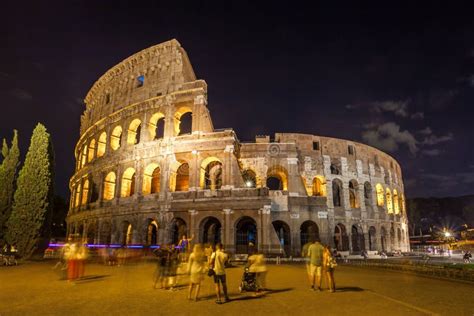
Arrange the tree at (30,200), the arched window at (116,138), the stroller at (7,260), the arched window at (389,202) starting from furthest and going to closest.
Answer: the arched window at (389,202), the arched window at (116,138), the tree at (30,200), the stroller at (7,260)

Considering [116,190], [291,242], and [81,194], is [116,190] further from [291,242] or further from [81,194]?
[291,242]

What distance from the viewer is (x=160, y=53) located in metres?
30.9

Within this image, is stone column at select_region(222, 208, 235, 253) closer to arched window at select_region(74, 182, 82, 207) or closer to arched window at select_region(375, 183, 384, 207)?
arched window at select_region(74, 182, 82, 207)

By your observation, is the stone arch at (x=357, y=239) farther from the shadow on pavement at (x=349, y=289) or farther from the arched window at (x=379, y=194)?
the shadow on pavement at (x=349, y=289)

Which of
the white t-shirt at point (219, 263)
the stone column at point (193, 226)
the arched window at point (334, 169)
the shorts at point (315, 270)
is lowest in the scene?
the shorts at point (315, 270)

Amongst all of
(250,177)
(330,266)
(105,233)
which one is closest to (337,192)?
(250,177)

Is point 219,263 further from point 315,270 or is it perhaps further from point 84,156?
point 84,156

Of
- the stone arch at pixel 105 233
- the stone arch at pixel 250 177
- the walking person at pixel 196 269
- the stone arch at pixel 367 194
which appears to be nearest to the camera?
the walking person at pixel 196 269

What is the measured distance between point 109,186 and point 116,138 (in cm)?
523

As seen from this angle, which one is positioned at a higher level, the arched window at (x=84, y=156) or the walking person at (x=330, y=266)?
the arched window at (x=84, y=156)

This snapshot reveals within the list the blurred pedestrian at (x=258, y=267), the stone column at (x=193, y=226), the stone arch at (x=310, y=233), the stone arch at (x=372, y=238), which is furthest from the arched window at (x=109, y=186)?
the stone arch at (x=372, y=238)

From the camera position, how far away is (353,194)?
122 ft

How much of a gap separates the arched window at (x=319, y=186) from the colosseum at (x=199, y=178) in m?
0.12

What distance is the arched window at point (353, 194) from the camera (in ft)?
119
